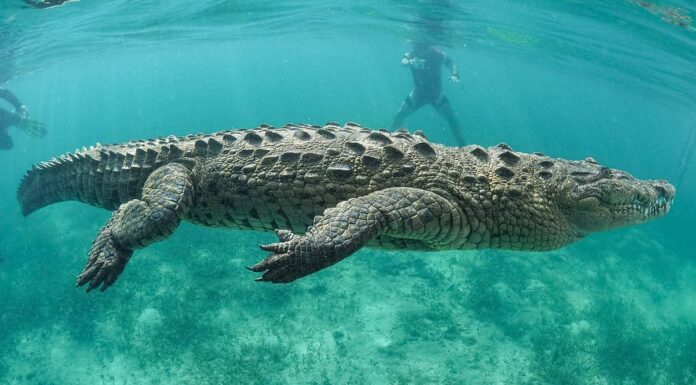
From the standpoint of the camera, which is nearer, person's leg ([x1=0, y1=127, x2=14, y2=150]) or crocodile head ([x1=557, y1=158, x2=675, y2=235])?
crocodile head ([x1=557, y1=158, x2=675, y2=235])

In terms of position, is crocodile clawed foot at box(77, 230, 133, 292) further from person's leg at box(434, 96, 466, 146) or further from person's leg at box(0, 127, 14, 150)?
person's leg at box(0, 127, 14, 150)

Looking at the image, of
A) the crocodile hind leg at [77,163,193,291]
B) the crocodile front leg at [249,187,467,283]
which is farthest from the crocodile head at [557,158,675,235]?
the crocodile hind leg at [77,163,193,291]

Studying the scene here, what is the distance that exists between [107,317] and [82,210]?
7.80 meters

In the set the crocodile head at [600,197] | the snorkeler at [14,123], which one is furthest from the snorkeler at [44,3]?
the crocodile head at [600,197]

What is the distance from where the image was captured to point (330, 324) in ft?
32.7

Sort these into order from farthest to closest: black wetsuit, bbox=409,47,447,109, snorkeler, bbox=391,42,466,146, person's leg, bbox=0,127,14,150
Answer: black wetsuit, bbox=409,47,447,109, snorkeler, bbox=391,42,466,146, person's leg, bbox=0,127,14,150

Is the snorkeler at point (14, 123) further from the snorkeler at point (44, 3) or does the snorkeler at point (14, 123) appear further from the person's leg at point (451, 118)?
the person's leg at point (451, 118)

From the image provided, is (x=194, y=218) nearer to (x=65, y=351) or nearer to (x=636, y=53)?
(x=65, y=351)

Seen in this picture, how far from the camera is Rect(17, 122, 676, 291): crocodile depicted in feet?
12.9

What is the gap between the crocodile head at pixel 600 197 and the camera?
3.99m

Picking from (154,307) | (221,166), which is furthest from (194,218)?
(154,307)

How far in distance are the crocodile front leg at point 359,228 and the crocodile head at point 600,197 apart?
41.2 inches

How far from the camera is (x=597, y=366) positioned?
395 inches

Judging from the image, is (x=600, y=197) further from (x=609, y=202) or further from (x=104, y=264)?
(x=104, y=264)
